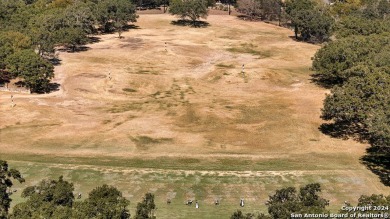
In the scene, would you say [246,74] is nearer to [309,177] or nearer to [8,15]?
[309,177]

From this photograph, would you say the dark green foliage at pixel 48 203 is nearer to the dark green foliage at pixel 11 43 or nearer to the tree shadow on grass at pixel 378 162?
the tree shadow on grass at pixel 378 162

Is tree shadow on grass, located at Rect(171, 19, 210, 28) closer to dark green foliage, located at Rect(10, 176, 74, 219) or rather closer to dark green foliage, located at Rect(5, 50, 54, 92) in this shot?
dark green foliage, located at Rect(5, 50, 54, 92)

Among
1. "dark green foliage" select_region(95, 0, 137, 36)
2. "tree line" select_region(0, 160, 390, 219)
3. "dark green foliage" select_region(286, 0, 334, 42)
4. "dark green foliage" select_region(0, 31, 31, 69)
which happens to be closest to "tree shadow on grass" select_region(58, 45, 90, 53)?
"dark green foliage" select_region(95, 0, 137, 36)

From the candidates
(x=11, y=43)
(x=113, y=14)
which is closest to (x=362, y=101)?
(x=11, y=43)

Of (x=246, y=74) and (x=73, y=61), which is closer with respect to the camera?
(x=246, y=74)

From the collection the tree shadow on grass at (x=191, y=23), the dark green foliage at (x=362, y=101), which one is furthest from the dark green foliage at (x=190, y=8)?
the dark green foliage at (x=362, y=101)

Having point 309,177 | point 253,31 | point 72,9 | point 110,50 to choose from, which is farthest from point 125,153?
point 253,31

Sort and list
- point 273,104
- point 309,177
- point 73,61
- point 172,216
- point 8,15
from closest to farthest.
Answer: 1. point 172,216
2. point 309,177
3. point 273,104
4. point 73,61
5. point 8,15
